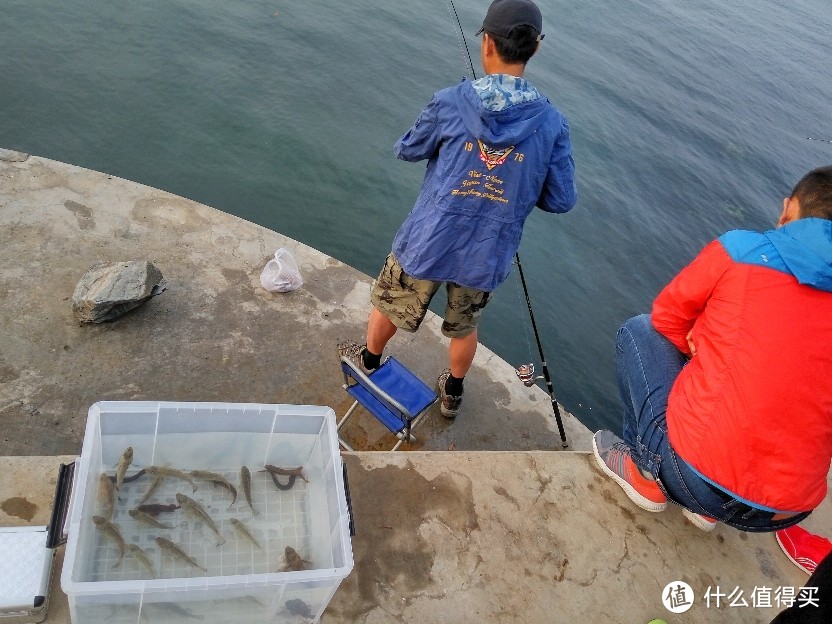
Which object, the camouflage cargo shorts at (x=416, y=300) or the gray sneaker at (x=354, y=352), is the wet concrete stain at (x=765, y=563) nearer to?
the camouflage cargo shorts at (x=416, y=300)

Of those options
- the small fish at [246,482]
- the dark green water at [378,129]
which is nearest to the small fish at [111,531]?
the small fish at [246,482]

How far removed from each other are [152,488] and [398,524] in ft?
3.52

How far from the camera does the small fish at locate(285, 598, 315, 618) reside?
222 cm

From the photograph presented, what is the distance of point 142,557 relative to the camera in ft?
7.22

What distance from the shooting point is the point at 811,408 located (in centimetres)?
238

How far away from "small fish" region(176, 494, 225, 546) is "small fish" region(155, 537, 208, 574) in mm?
118

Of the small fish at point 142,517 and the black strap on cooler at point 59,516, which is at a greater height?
the black strap on cooler at point 59,516

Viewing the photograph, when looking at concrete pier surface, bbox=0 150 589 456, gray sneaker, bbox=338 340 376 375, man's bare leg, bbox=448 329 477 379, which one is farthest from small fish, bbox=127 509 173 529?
man's bare leg, bbox=448 329 477 379

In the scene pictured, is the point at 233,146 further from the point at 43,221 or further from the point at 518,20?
the point at 518,20

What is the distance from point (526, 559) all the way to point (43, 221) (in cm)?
429

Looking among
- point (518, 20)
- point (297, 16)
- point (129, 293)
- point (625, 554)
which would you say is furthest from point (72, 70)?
point (625, 554)

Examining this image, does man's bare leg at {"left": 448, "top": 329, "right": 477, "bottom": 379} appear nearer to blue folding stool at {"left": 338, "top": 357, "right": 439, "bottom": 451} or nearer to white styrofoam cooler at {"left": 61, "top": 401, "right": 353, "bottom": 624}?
blue folding stool at {"left": 338, "top": 357, "right": 439, "bottom": 451}

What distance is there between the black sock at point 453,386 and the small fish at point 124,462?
2101 mm

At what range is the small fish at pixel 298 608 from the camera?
2.22 metres
